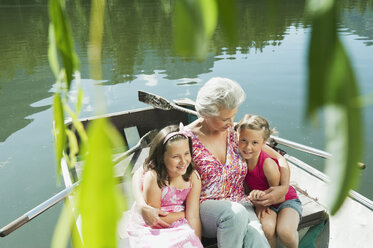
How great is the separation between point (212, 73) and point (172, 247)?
6.96 meters

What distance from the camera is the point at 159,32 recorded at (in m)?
13.2

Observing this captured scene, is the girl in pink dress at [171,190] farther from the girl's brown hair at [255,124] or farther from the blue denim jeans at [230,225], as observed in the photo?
the girl's brown hair at [255,124]

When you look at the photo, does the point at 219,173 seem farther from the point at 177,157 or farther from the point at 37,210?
the point at 37,210

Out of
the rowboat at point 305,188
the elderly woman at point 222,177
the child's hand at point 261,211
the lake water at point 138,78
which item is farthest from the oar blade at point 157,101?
the child's hand at point 261,211

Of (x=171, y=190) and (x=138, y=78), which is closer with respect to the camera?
(x=171, y=190)

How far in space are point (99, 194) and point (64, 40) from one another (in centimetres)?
18

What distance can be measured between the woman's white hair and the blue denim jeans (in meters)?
0.39

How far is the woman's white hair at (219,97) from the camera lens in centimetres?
141

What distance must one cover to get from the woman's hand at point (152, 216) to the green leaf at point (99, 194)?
47.8 inches

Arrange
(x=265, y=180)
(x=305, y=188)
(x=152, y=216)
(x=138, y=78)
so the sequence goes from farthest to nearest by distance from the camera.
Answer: (x=138, y=78) < (x=305, y=188) < (x=265, y=180) < (x=152, y=216)

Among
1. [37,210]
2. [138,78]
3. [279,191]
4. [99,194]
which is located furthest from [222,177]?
[138,78]

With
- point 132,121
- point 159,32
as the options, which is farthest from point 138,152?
point 159,32

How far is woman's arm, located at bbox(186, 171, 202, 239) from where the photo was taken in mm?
1444

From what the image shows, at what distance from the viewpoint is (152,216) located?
136 centimetres
